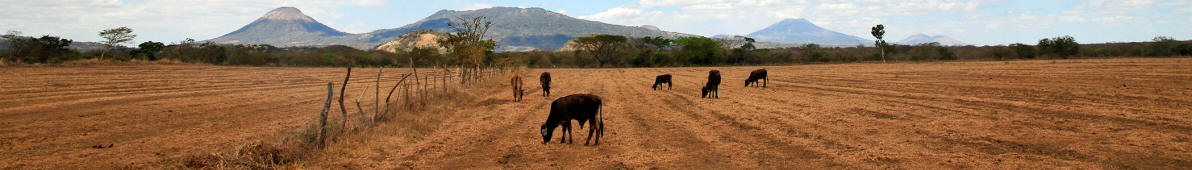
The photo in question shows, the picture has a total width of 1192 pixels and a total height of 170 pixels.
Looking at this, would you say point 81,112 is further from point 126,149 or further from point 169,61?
point 169,61

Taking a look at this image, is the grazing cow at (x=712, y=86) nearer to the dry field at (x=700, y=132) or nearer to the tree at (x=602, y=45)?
the dry field at (x=700, y=132)

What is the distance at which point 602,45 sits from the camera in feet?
233

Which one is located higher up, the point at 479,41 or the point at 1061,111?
the point at 479,41

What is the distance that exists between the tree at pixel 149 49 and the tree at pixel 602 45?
39.8 metres

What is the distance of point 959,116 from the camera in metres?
11.4

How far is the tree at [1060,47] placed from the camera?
54559 millimetres

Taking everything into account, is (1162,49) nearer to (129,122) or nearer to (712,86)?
(712,86)

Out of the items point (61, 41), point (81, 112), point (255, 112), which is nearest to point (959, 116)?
point (255, 112)

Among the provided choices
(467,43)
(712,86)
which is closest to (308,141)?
(712,86)

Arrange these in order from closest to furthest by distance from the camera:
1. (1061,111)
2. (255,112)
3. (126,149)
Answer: (126,149)
(1061,111)
(255,112)

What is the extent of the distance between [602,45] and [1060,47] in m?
42.9

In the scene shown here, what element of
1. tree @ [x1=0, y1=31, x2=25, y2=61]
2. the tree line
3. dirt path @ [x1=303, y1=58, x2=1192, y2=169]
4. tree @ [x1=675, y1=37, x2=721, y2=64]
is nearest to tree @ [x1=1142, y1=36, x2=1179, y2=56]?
the tree line

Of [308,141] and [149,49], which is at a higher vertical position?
[149,49]

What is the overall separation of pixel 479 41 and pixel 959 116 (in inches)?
720
